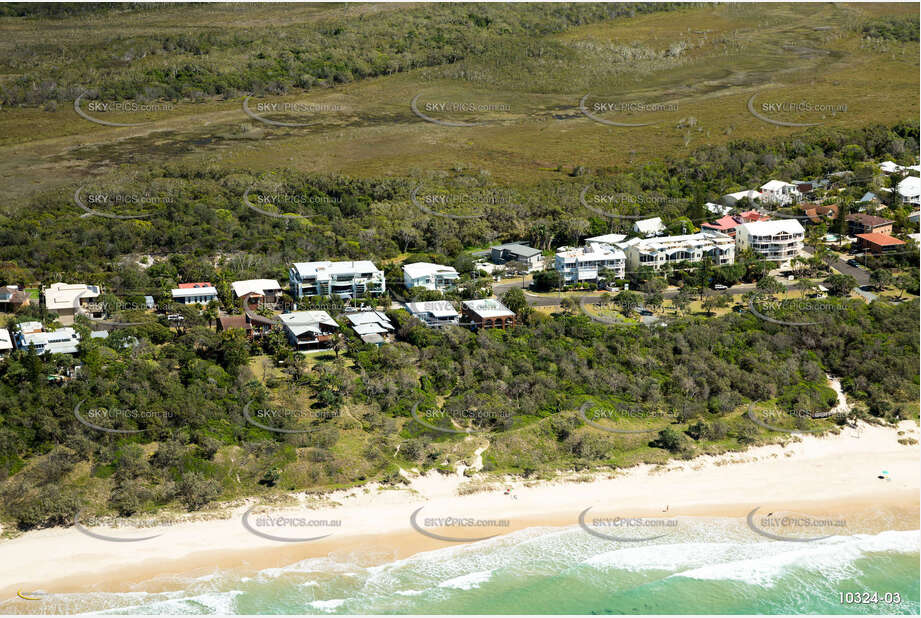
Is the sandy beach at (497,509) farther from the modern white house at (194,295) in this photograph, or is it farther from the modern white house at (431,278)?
the modern white house at (194,295)

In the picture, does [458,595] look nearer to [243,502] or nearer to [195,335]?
[243,502]

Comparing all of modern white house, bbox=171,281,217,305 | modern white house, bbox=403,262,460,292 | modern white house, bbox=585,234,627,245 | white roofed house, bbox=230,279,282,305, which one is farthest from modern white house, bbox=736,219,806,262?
modern white house, bbox=171,281,217,305

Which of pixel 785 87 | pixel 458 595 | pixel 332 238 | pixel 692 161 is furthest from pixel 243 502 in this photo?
pixel 785 87

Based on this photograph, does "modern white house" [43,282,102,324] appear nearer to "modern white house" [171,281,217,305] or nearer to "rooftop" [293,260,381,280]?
"modern white house" [171,281,217,305]

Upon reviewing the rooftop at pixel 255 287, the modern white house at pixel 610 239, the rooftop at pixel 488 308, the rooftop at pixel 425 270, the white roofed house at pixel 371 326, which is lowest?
the white roofed house at pixel 371 326

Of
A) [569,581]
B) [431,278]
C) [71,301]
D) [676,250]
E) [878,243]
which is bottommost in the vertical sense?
[569,581]

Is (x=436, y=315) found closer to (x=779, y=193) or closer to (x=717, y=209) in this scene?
(x=717, y=209)

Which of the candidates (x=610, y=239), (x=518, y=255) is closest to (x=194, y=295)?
(x=518, y=255)

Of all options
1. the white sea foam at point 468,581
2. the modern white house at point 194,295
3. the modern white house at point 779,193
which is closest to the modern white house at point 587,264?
the modern white house at point 779,193
